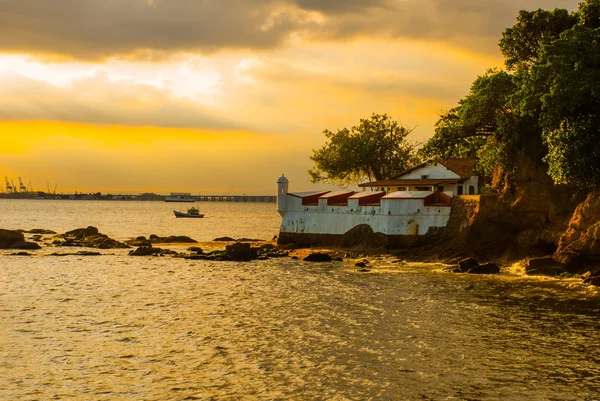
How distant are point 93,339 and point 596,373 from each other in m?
16.3

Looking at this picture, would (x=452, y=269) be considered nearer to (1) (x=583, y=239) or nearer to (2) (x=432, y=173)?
(1) (x=583, y=239)

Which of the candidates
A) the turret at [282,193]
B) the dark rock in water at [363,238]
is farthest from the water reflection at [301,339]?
the turret at [282,193]

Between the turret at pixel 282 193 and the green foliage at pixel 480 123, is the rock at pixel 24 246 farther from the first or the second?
the green foliage at pixel 480 123

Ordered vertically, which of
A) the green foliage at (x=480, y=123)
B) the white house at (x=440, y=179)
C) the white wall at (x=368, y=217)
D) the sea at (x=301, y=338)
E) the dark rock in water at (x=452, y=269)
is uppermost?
the green foliage at (x=480, y=123)

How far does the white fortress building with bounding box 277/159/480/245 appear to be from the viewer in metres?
52.2

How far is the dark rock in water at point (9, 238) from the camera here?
61.3m

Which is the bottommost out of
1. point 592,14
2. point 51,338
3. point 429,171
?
point 51,338

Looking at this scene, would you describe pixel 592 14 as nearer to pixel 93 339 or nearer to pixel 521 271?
pixel 521 271

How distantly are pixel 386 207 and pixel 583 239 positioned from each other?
17.2 m

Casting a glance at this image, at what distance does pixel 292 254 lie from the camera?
54.8 m

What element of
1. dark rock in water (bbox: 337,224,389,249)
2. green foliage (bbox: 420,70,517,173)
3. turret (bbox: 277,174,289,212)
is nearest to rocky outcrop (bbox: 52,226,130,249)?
turret (bbox: 277,174,289,212)

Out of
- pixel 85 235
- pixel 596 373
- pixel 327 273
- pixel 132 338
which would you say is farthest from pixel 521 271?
pixel 85 235

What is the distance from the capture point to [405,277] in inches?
1550

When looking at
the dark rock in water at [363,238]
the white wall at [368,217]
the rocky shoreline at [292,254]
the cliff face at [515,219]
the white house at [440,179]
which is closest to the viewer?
the rocky shoreline at [292,254]
